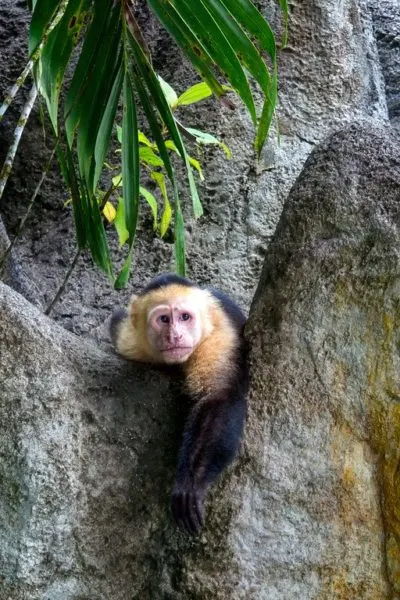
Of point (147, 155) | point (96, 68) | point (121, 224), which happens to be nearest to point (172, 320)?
point (121, 224)

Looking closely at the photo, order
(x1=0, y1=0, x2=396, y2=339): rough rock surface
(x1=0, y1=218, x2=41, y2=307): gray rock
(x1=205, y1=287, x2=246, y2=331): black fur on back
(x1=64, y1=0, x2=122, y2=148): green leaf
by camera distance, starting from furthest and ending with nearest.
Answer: (x1=0, y1=0, x2=396, y2=339): rough rock surface → (x1=0, y1=218, x2=41, y2=307): gray rock → (x1=205, y1=287, x2=246, y2=331): black fur on back → (x1=64, y1=0, x2=122, y2=148): green leaf

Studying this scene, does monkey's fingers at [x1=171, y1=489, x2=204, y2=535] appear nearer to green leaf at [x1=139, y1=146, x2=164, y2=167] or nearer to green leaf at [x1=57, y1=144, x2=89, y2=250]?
green leaf at [x1=57, y1=144, x2=89, y2=250]

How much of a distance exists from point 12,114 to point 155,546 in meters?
2.51

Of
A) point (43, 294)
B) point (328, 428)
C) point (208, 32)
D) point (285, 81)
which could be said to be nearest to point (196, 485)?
point (328, 428)

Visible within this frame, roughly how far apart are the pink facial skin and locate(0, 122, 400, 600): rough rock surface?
27 cm

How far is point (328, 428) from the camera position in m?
2.64

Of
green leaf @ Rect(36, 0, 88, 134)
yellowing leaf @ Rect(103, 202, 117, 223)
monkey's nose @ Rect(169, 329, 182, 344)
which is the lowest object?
monkey's nose @ Rect(169, 329, 182, 344)

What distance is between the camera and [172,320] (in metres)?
3.26

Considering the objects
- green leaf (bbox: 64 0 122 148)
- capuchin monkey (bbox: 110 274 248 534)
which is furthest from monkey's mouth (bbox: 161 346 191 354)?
green leaf (bbox: 64 0 122 148)

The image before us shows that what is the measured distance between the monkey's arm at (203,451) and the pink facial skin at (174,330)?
0.38m

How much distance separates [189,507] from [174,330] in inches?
31.3

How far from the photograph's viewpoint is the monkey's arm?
249 centimetres

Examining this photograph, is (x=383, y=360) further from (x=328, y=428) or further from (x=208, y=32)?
(x=208, y=32)

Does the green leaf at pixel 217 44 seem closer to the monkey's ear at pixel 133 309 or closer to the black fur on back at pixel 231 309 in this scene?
the black fur on back at pixel 231 309
